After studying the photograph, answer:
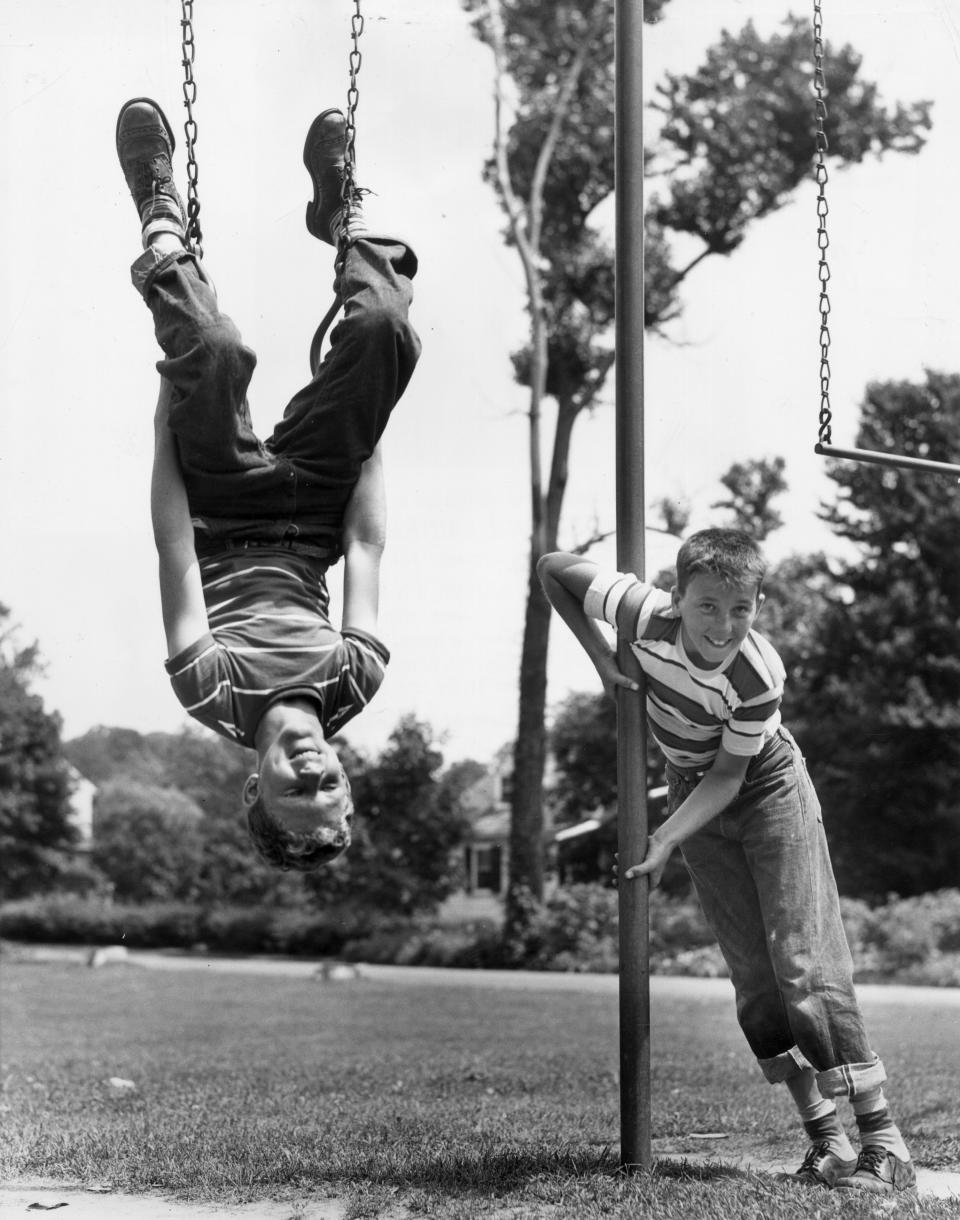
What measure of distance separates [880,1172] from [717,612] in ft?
5.81

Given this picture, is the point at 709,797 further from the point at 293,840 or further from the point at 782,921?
the point at 293,840

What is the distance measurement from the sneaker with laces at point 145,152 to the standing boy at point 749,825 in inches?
70.4

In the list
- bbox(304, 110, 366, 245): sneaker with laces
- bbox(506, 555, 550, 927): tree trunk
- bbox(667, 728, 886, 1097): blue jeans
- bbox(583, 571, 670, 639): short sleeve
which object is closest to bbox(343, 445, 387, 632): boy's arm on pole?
bbox(583, 571, 670, 639): short sleeve

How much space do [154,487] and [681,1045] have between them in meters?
7.75

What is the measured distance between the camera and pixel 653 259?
69.4 ft

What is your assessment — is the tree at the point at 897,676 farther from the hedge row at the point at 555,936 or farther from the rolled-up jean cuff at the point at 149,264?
the rolled-up jean cuff at the point at 149,264

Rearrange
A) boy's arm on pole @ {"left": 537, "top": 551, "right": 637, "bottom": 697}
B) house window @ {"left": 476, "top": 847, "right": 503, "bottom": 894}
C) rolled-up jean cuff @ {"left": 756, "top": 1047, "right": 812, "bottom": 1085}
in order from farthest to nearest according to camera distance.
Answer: house window @ {"left": 476, "top": 847, "right": 503, "bottom": 894}, boy's arm on pole @ {"left": 537, "top": 551, "right": 637, "bottom": 697}, rolled-up jean cuff @ {"left": 756, "top": 1047, "right": 812, "bottom": 1085}

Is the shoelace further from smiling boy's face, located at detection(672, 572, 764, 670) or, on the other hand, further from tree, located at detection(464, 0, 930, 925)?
tree, located at detection(464, 0, 930, 925)

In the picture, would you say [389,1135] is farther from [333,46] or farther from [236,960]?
[236,960]

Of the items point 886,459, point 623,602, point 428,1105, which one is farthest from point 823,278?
point 428,1105

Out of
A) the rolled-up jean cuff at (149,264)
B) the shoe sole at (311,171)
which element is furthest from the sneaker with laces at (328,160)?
the rolled-up jean cuff at (149,264)

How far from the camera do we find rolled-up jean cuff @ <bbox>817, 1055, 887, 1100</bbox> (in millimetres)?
4406

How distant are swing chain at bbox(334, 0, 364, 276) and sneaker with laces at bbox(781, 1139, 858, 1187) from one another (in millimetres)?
3213

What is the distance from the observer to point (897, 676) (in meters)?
25.8
